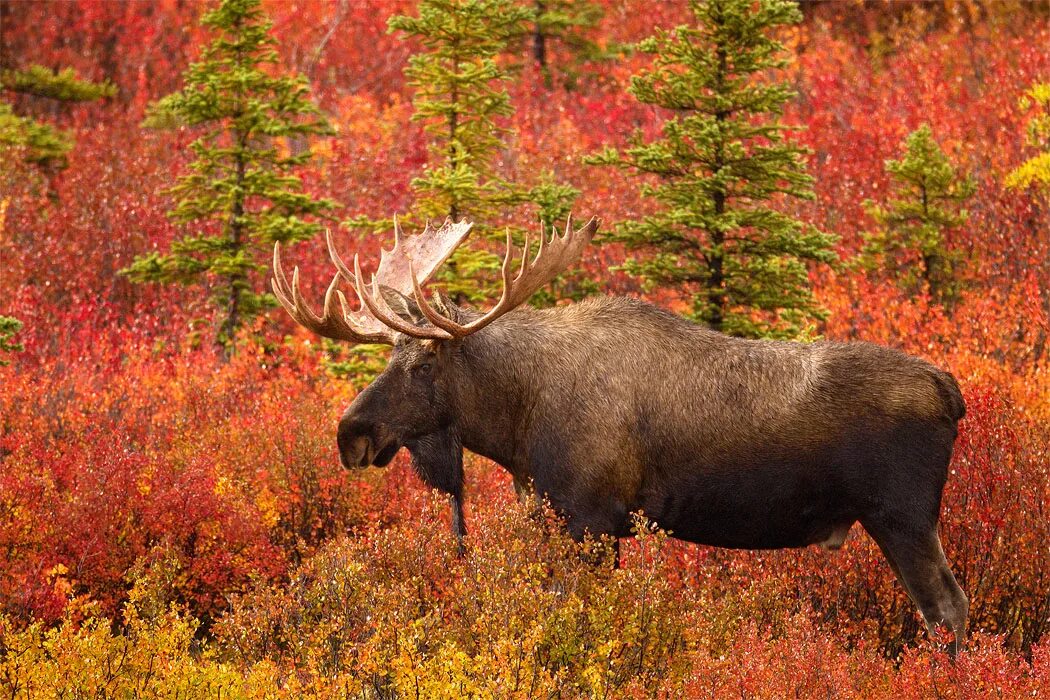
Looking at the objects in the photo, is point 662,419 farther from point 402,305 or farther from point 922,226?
point 922,226

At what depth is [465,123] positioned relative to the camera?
1056cm

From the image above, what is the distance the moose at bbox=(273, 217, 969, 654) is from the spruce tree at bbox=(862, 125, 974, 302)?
6902mm

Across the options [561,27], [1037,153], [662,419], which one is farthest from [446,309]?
[561,27]

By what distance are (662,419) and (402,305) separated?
4.68 feet

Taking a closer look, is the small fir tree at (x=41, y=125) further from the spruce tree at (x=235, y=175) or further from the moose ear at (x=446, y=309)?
the moose ear at (x=446, y=309)

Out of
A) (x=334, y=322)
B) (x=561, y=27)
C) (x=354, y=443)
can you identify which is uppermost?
(x=561, y=27)

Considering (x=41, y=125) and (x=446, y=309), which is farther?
(x=41, y=125)

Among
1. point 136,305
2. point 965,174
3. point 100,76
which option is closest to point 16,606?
point 136,305

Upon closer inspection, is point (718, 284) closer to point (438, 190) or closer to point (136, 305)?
point (438, 190)

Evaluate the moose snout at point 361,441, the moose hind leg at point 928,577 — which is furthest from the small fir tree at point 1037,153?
the moose snout at point 361,441

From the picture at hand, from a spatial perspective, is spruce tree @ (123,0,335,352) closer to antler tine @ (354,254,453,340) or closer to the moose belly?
antler tine @ (354,254,453,340)

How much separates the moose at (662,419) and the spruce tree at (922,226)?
22.6ft

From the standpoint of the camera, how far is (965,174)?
48.6 feet

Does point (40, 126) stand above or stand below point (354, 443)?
above
